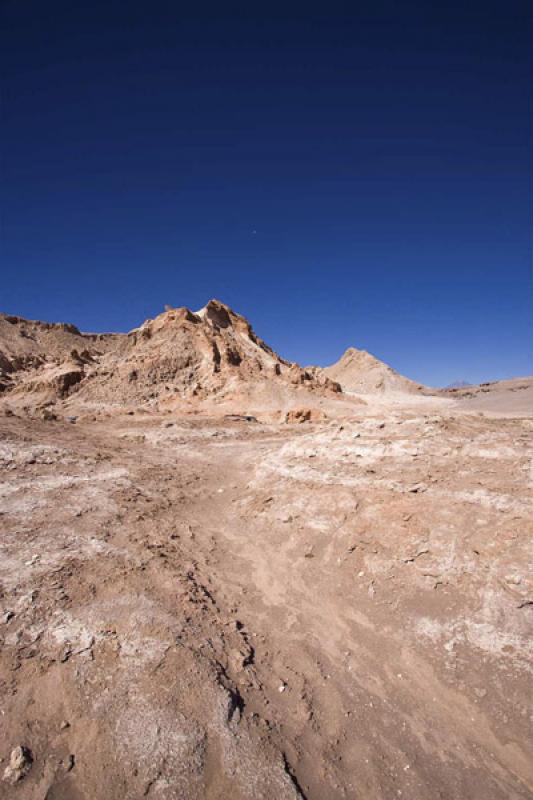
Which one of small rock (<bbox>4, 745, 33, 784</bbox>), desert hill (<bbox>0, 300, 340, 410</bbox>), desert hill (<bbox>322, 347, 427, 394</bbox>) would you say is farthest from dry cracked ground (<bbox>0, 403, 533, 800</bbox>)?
desert hill (<bbox>322, 347, 427, 394</bbox>)

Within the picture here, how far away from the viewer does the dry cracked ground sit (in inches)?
151

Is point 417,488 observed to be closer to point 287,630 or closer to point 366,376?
point 287,630

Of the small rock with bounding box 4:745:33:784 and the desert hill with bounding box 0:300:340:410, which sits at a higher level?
the desert hill with bounding box 0:300:340:410

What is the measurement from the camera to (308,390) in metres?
32.0

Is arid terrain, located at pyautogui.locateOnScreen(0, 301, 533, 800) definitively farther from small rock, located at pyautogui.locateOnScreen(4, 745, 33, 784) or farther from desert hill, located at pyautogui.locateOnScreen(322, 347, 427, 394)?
desert hill, located at pyautogui.locateOnScreen(322, 347, 427, 394)

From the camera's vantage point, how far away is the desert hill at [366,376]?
191 ft

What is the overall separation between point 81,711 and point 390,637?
13.8ft

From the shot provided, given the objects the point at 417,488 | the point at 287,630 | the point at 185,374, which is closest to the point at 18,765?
the point at 287,630

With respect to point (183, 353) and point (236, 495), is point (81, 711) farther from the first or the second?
point (183, 353)

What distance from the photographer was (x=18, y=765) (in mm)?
3451

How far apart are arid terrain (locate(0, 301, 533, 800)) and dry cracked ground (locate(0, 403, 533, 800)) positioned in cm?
2

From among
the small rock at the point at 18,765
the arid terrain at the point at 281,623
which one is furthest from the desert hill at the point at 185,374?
the small rock at the point at 18,765

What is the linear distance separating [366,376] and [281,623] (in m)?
57.9

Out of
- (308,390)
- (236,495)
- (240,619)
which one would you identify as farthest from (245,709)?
(308,390)
